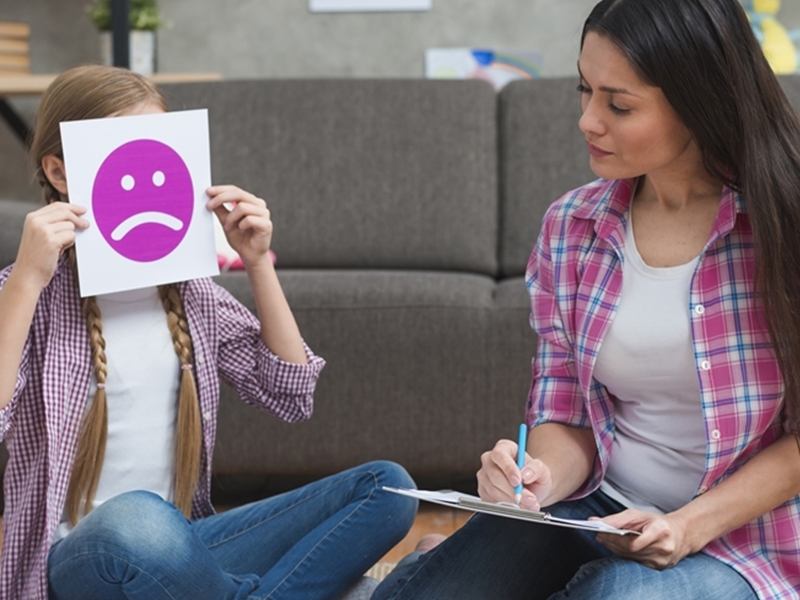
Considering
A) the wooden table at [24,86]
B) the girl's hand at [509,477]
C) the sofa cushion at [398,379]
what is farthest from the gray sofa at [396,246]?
the girl's hand at [509,477]

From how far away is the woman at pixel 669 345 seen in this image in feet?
3.26

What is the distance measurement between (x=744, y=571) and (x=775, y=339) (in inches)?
9.3

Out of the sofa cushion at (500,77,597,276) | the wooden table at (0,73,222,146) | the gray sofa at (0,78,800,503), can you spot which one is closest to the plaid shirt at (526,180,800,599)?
the gray sofa at (0,78,800,503)

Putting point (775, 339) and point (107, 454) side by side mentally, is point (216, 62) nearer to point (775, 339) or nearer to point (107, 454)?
point (107, 454)

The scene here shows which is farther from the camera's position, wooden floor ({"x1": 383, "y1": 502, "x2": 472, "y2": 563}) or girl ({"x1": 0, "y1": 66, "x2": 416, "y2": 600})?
wooden floor ({"x1": 383, "y1": 502, "x2": 472, "y2": 563})

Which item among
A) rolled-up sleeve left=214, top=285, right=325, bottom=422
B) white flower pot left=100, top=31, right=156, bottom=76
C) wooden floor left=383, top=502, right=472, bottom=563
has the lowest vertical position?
wooden floor left=383, top=502, right=472, bottom=563

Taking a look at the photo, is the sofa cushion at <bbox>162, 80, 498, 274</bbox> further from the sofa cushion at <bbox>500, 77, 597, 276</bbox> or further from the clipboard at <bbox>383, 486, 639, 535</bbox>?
the clipboard at <bbox>383, 486, 639, 535</bbox>

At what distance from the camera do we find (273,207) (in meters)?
2.24

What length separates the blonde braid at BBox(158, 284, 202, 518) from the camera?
1.23 meters

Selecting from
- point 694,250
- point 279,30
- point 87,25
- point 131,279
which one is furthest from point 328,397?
point 87,25

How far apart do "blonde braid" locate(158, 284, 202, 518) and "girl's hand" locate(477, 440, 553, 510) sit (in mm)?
390

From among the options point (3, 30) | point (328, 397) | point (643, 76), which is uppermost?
point (3, 30)

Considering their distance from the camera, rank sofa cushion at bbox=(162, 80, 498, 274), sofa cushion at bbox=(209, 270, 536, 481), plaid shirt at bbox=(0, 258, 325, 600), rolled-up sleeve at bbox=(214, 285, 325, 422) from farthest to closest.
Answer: sofa cushion at bbox=(162, 80, 498, 274) < sofa cushion at bbox=(209, 270, 536, 481) < rolled-up sleeve at bbox=(214, 285, 325, 422) < plaid shirt at bbox=(0, 258, 325, 600)

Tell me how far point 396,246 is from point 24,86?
1041 mm
